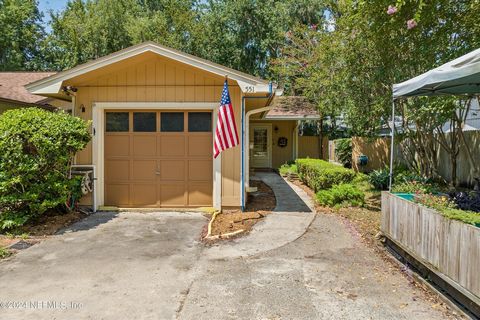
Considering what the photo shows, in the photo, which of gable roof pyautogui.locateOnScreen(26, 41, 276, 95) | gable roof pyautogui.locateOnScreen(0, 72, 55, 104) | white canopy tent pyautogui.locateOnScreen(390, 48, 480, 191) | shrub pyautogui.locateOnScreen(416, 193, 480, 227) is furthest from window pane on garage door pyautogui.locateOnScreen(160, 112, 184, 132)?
shrub pyautogui.locateOnScreen(416, 193, 480, 227)

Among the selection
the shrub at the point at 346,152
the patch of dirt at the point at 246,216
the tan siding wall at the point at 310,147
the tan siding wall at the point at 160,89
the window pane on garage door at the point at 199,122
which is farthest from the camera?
the tan siding wall at the point at 310,147

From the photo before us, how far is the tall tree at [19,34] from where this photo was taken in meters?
25.5

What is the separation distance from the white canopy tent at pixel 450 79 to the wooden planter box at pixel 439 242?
1611 mm

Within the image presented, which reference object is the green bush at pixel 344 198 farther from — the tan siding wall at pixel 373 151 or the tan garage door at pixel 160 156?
the tan siding wall at pixel 373 151

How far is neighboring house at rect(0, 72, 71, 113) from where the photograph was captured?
1070cm

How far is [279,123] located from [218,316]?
606 inches

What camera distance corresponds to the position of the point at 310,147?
18.8 meters

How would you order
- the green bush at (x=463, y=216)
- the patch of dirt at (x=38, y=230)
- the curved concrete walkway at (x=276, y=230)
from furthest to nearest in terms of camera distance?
the patch of dirt at (x=38, y=230) → the curved concrete walkway at (x=276, y=230) → the green bush at (x=463, y=216)

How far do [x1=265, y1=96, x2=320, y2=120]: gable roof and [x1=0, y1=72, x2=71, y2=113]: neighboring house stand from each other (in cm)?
910

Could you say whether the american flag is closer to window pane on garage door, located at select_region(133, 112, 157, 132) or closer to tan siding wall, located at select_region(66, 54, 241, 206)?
tan siding wall, located at select_region(66, 54, 241, 206)

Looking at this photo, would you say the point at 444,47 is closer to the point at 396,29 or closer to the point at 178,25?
the point at 396,29

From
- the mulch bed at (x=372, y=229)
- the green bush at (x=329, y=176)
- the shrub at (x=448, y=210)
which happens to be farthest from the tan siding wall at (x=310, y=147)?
the shrub at (x=448, y=210)

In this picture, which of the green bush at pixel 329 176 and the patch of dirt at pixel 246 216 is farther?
the green bush at pixel 329 176

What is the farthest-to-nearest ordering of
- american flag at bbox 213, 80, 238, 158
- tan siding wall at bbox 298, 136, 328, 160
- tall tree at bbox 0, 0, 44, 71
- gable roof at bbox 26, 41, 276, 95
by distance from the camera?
tall tree at bbox 0, 0, 44, 71 < tan siding wall at bbox 298, 136, 328, 160 < gable roof at bbox 26, 41, 276, 95 < american flag at bbox 213, 80, 238, 158
